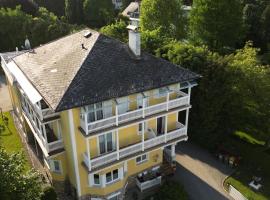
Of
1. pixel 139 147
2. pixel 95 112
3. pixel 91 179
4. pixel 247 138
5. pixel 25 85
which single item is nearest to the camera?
pixel 95 112

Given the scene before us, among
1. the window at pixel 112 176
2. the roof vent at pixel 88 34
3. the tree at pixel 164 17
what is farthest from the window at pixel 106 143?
the tree at pixel 164 17

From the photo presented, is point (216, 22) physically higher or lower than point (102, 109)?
higher

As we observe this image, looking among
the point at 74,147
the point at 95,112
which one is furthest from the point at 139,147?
the point at 74,147

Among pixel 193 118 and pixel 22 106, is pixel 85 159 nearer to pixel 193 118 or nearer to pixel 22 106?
pixel 22 106

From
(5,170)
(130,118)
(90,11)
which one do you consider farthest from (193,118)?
(90,11)

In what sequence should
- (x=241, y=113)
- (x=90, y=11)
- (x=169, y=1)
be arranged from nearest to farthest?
(x=241, y=113) → (x=169, y=1) → (x=90, y=11)

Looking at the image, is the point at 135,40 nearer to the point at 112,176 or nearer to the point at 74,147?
the point at 74,147
